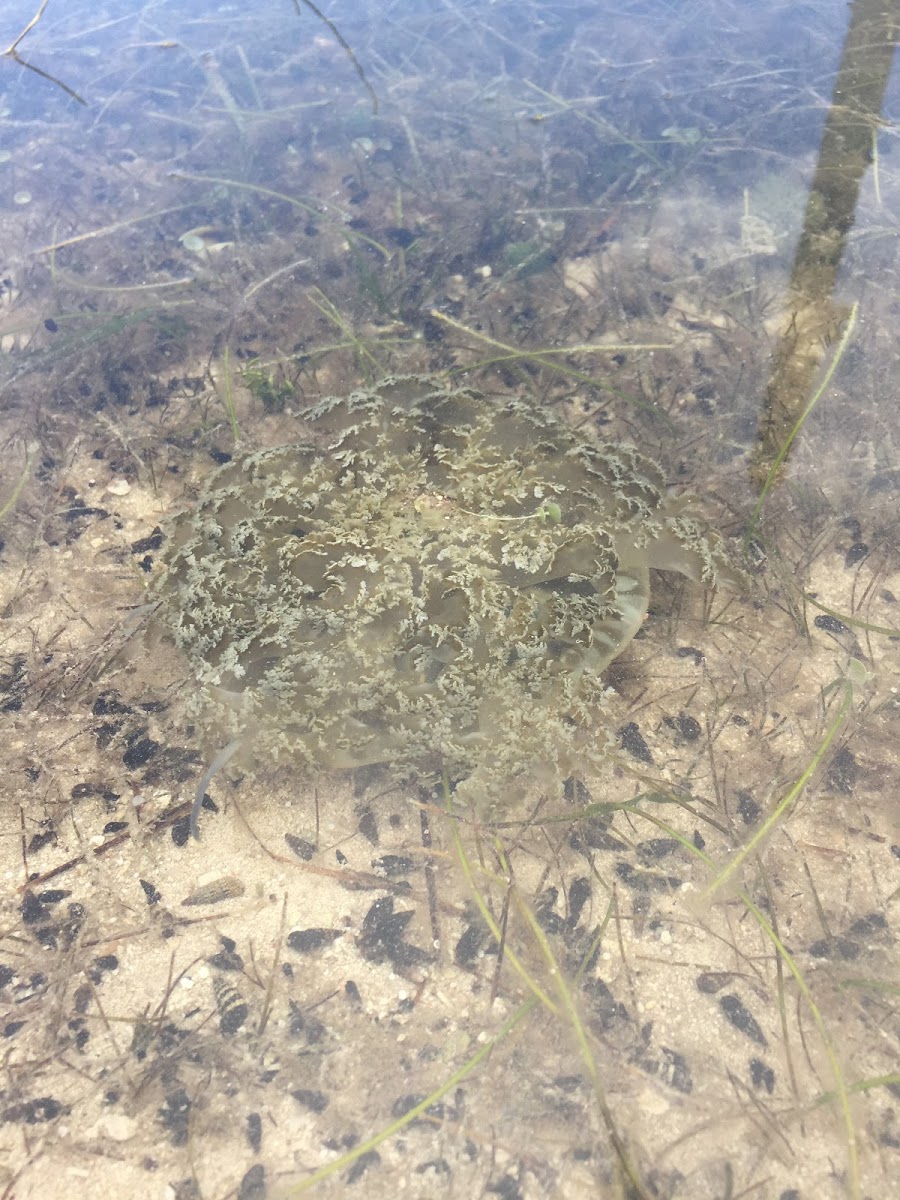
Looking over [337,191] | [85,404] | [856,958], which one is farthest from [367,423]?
[337,191]

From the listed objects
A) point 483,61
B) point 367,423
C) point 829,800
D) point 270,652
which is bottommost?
point 829,800

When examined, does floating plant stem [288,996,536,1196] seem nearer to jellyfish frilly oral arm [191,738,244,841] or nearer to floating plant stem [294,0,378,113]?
jellyfish frilly oral arm [191,738,244,841]

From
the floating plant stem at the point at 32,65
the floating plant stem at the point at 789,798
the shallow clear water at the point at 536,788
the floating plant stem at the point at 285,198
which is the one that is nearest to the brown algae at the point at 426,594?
the shallow clear water at the point at 536,788

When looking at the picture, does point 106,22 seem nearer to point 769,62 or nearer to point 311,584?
point 769,62

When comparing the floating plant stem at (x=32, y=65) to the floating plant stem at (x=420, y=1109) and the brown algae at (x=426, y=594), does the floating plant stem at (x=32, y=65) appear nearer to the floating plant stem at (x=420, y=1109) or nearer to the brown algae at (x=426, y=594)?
the brown algae at (x=426, y=594)

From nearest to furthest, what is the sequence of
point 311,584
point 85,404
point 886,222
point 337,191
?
1. point 311,584
2. point 85,404
3. point 886,222
4. point 337,191

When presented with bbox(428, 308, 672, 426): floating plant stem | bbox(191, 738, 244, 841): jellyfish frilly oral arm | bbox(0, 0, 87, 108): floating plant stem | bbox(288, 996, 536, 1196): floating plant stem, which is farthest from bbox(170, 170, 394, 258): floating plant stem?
bbox(288, 996, 536, 1196): floating plant stem
